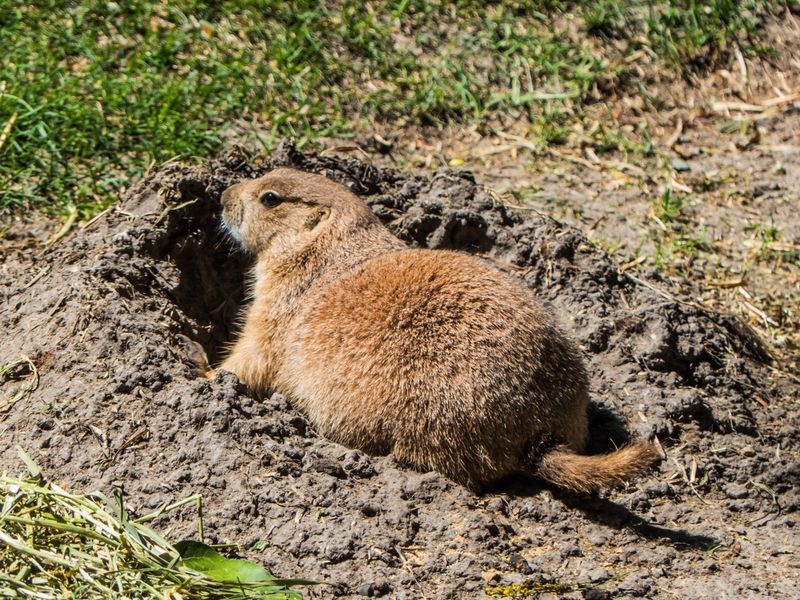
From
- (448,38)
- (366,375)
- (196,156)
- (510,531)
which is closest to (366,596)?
(510,531)

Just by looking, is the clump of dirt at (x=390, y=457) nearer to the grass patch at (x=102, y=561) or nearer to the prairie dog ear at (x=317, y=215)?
the grass patch at (x=102, y=561)

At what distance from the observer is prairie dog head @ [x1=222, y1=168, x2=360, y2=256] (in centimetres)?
483

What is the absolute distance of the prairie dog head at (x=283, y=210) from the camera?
15.9ft

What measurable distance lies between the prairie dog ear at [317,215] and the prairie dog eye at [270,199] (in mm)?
199

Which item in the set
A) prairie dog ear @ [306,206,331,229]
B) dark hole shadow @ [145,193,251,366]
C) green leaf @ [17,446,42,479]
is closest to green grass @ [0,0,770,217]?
dark hole shadow @ [145,193,251,366]

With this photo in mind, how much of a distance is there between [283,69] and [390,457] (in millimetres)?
3979

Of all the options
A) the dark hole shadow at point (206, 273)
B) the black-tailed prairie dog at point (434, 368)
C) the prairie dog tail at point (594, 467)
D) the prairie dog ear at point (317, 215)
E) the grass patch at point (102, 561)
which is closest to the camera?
the grass patch at point (102, 561)

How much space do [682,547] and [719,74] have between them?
524 cm

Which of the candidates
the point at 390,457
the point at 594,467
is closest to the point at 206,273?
the point at 390,457

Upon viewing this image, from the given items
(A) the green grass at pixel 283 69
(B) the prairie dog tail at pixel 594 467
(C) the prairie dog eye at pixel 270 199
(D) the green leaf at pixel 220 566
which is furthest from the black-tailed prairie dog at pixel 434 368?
(A) the green grass at pixel 283 69

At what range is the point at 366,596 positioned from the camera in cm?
321

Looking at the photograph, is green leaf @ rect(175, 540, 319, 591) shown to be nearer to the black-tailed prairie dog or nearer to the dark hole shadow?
the black-tailed prairie dog

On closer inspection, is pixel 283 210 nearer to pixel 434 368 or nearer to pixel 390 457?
pixel 434 368

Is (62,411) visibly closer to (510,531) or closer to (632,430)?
(510,531)
